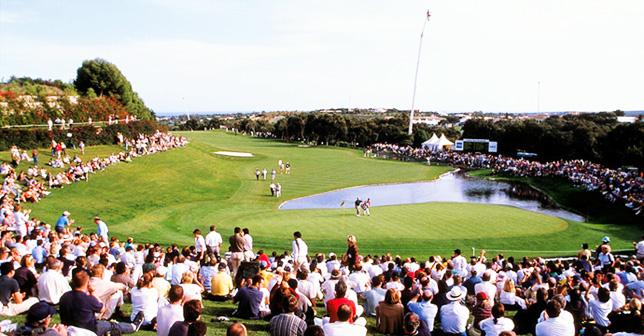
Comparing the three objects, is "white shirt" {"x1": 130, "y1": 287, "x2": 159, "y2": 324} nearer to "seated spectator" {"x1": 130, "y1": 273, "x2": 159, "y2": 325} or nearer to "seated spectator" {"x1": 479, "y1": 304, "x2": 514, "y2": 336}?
"seated spectator" {"x1": 130, "y1": 273, "x2": 159, "y2": 325}

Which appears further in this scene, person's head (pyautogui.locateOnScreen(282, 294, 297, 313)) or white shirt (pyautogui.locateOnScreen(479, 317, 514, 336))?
white shirt (pyautogui.locateOnScreen(479, 317, 514, 336))

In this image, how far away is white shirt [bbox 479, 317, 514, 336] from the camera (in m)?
8.82

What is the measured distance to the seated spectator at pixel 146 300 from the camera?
382 inches

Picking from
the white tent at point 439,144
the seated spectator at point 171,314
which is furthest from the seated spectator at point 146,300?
the white tent at point 439,144

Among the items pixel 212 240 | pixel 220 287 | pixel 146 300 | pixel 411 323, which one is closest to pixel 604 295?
pixel 411 323

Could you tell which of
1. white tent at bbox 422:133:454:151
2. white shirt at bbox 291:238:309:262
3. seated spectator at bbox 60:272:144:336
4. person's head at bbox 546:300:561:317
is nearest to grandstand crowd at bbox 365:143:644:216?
white tent at bbox 422:133:454:151

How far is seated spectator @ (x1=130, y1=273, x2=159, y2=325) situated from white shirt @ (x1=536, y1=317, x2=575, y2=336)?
8036mm

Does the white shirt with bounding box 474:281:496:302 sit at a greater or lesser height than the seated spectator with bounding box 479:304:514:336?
lesser

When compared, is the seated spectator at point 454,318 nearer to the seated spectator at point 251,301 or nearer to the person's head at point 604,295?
A: the person's head at point 604,295

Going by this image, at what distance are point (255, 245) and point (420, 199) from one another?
2466 centimetres

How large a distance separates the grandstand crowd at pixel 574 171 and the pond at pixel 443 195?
13.5 ft

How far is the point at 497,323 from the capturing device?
8.85 meters

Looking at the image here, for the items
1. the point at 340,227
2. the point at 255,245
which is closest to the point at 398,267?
the point at 255,245

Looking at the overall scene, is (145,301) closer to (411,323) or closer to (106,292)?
(106,292)
